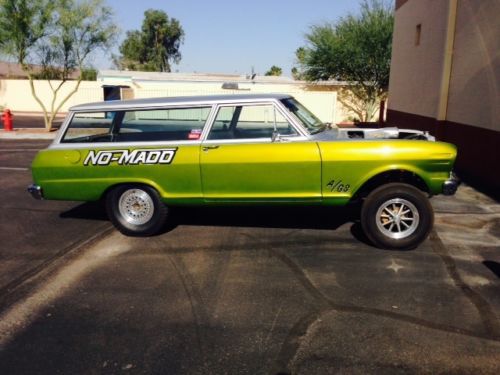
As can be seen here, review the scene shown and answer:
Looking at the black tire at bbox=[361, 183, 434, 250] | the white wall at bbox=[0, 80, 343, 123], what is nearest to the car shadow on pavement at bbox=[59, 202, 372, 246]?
the black tire at bbox=[361, 183, 434, 250]

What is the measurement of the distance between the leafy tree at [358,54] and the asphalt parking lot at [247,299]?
63.3ft

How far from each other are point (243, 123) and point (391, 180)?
6.47 feet

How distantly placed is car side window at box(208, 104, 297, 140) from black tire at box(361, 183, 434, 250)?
5.04ft

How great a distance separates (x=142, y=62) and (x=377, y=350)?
2762 inches

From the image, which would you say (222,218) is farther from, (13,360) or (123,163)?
(13,360)

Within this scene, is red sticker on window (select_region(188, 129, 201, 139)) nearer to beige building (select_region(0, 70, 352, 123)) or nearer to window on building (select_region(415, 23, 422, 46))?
window on building (select_region(415, 23, 422, 46))

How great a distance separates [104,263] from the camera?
518cm

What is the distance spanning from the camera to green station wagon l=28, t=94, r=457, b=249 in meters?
5.31

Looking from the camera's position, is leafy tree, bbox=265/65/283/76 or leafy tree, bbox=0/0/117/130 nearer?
leafy tree, bbox=0/0/117/130

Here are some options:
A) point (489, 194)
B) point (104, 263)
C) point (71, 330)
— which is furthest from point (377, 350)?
point (489, 194)

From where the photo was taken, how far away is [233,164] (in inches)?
219

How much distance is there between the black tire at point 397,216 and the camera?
528 centimetres

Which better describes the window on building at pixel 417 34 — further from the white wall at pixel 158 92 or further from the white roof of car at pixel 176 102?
the white roof of car at pixel 176 102

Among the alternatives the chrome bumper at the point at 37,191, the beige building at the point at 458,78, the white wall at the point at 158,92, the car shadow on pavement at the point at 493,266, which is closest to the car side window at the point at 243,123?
the chrome bumper at the point at 37,191
